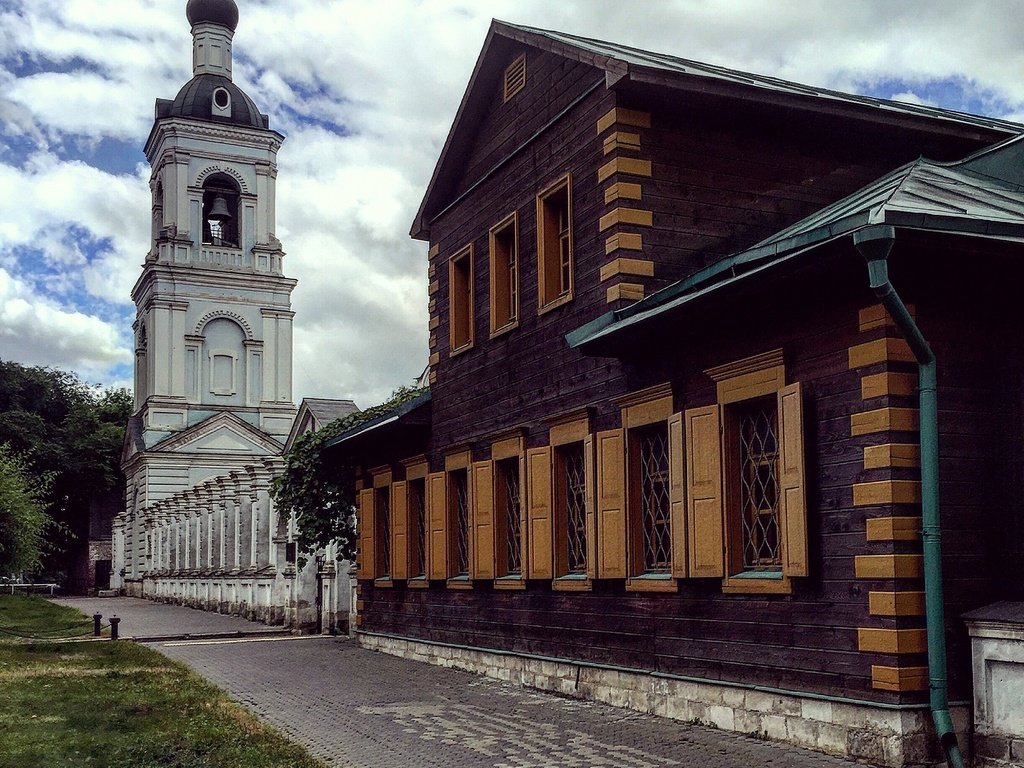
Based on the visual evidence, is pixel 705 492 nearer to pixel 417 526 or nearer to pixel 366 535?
pixel 417 526

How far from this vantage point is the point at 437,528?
1911 cm

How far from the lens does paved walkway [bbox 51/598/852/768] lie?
10523 millimetres

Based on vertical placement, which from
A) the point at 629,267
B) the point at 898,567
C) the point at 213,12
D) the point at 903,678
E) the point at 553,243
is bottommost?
the point at 903,678

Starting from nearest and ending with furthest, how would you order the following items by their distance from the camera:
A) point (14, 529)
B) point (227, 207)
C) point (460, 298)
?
point (460, 298) → point (14, 529) → point (227, 207)

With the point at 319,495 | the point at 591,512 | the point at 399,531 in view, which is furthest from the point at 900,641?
the point at 319,495

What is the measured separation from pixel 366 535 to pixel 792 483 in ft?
42.6

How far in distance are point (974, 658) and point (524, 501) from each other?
279 inches

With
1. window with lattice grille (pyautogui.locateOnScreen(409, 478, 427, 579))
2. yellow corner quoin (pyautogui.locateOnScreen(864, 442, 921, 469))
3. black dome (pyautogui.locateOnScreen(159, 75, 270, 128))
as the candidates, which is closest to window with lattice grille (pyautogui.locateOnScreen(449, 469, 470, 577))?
window with lattice grille (pyautogui.locateOnScreen(409, 478, 427, 579))

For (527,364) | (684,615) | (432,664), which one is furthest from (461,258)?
(684,615)

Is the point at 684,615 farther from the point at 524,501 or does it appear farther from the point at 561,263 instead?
the point at 561,263

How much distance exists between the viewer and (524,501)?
16109 mm

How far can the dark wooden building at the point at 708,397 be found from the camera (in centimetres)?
1015

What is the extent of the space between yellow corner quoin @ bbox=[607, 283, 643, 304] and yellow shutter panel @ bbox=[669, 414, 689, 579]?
5.81 ft

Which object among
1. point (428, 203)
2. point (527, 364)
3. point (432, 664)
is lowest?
point (432, 664)
